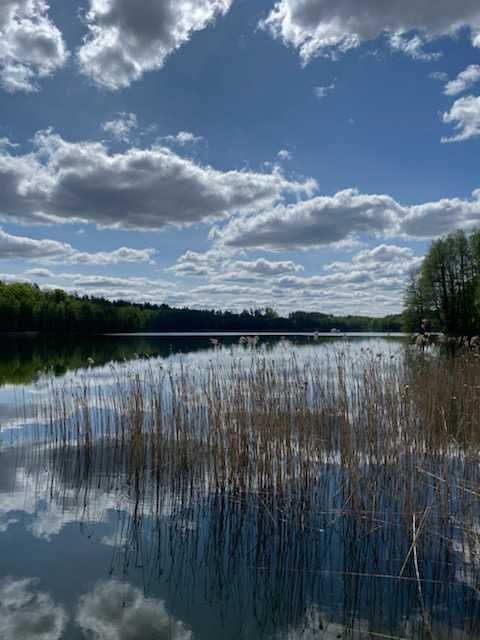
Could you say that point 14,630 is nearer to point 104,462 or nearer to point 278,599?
point 278,599

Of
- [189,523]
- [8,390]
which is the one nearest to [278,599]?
[189,523]

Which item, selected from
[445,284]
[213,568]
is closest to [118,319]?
[445,284]

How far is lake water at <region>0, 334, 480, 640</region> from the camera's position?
12.0 feet

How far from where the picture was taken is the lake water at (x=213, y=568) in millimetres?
3652

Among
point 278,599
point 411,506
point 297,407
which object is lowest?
point 278,599

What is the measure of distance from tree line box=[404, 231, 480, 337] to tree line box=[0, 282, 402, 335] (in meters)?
3.05

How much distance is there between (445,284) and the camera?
37750mm

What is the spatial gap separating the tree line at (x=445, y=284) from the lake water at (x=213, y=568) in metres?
33.5

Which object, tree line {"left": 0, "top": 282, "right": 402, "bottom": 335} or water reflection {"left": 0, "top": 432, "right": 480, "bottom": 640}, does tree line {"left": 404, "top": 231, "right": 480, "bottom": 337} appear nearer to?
tree line {"left": 0, "top": 282, "right": 402, "bottom": 335}

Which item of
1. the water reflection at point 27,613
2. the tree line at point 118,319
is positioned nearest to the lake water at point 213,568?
the water reflection at point 27,613

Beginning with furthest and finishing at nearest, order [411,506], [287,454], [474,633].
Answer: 1. [287,454]
2. [411,506]
3. [474,633]

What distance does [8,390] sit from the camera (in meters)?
14.4

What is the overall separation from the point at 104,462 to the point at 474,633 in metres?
5.69

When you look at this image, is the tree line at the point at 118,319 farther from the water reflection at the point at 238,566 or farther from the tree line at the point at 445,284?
the water reflection at the point at 238,566
